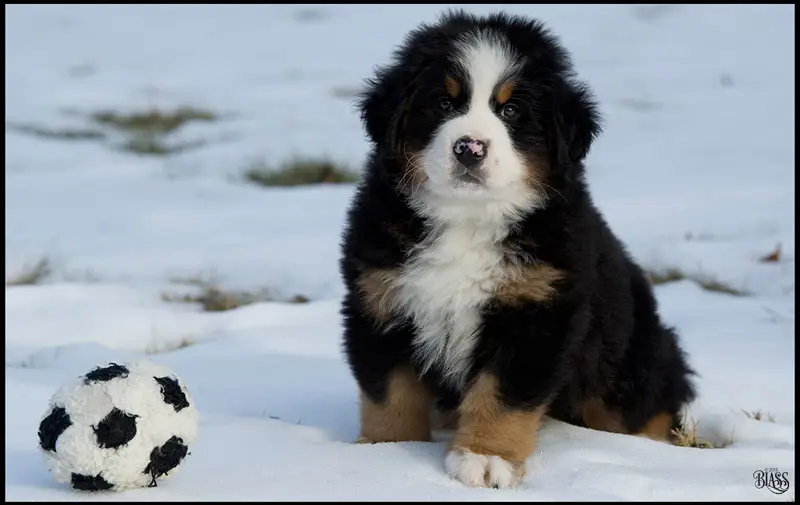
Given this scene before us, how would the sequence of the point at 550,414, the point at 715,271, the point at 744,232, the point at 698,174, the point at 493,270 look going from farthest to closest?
the point at 698,174, the point at 744,232, the point at 715,271, the point at 550,414, the point at 493,270

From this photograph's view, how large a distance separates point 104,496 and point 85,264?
12.4 feet

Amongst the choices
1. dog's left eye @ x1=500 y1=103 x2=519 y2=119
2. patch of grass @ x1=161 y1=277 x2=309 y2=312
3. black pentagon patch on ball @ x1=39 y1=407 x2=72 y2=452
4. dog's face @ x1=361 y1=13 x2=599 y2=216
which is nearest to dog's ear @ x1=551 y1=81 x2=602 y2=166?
dog's face @ x1=361 y1=13 x2=599 y2=216

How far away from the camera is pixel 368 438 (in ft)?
11.3

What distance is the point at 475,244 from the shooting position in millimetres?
3285

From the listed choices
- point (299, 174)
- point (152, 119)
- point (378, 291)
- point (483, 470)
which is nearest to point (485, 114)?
point (378, 291)

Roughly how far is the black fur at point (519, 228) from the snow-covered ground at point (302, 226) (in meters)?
0.26

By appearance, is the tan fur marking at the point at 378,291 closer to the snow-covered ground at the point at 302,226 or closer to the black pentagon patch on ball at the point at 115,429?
the snow-covered ground at the point at 302,226

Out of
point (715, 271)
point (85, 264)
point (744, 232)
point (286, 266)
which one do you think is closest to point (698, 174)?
point (744, 232)

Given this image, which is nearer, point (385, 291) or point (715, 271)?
point (385, 291)

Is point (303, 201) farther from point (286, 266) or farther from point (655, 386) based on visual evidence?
point (655, 386)

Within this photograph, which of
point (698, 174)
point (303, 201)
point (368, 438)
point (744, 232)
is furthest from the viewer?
point (698, 174)

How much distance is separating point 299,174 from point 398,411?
5.45 metres

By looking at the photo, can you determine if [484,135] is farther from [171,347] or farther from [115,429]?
[171,347]

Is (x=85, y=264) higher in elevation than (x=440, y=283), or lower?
lower
